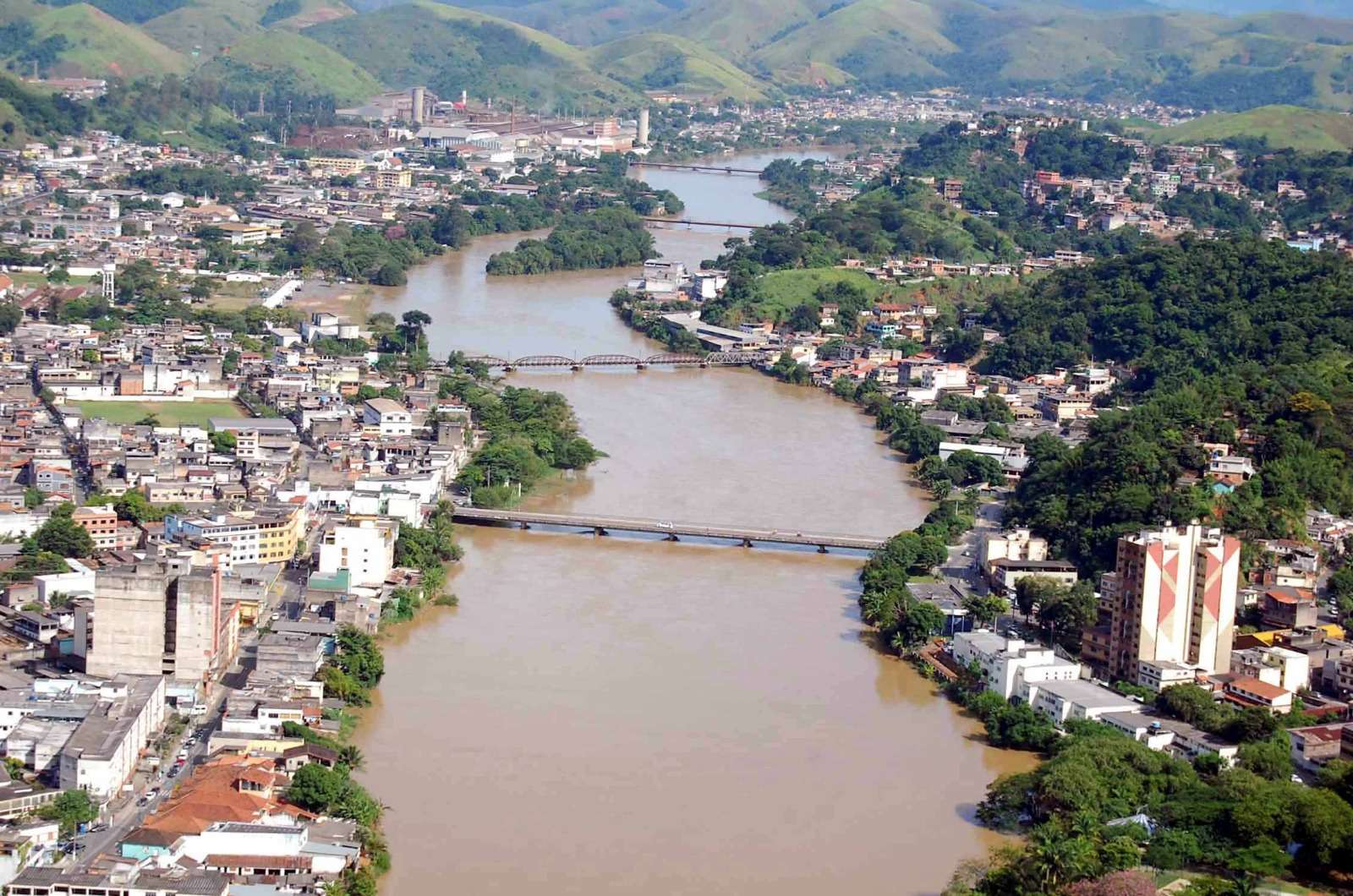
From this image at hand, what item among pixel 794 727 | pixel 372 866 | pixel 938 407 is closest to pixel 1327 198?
pixel 938 407

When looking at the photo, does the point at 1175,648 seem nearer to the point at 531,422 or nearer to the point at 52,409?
the point at 531,422

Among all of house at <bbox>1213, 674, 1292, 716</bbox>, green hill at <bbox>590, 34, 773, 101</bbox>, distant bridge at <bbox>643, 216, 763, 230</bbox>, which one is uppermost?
green hill at <bbox>590, 34, 773, 101</bbox>

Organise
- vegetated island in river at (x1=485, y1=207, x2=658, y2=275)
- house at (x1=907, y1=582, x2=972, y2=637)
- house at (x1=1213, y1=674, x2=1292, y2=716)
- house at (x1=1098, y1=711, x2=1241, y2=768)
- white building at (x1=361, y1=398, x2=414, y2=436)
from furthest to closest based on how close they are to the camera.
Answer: vegetated island in river at (x1=485, y1=207, x2=658, y2=275) < white building at (x1=361, y1=398, x2=414, y2=436) < house at (x1=907, y1=582, x2=972, y2=637) < house at (x1=1213, y1=674, x2=1292, y2=716) < house at (x1=1098, y1=711, x2=1241, y2=768)

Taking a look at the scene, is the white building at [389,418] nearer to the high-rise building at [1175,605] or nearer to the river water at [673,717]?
the river water at [673,717]

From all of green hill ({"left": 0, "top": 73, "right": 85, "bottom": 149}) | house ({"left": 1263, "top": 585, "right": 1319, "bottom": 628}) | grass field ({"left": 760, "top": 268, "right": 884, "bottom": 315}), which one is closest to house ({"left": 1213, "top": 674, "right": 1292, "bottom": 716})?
house ({"left": 1263, "top": 585, "right": 1319, "bottom": 628})

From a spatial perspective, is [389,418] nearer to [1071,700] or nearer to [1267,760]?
[1071,700]

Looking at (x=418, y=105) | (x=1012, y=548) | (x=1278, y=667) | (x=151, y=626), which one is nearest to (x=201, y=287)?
(x=1012, y=548)

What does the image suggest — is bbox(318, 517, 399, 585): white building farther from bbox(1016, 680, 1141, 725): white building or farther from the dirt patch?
the dirt patch
